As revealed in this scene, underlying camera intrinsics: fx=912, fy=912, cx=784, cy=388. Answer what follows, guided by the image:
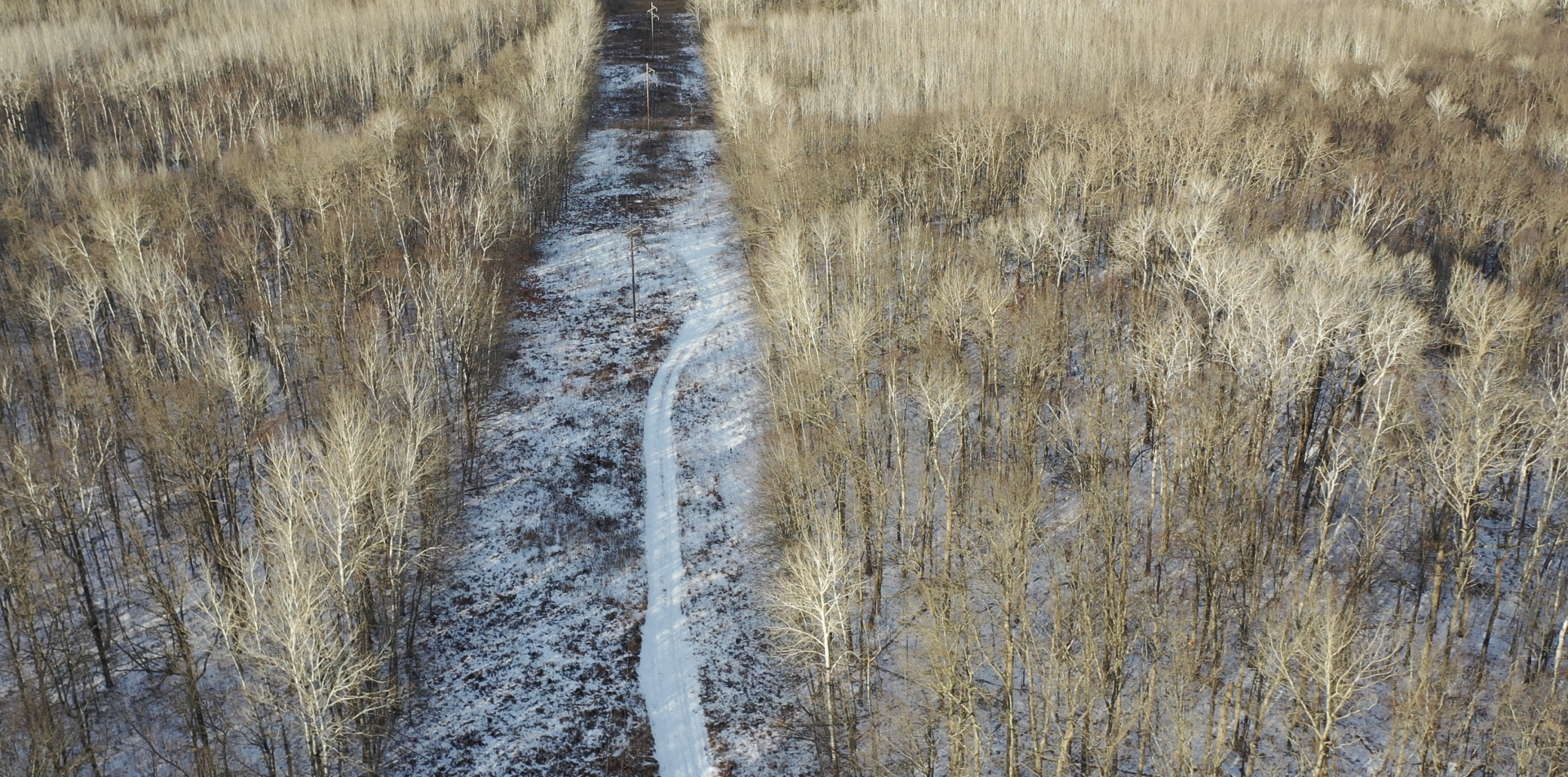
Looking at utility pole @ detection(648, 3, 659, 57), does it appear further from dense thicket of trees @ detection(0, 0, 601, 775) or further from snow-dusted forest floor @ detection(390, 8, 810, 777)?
snow-dusted forest floor @ detection(390, 8, 810, 777)

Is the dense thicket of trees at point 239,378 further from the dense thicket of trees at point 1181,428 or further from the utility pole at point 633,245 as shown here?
the dense thicket of trees at point 1181,428

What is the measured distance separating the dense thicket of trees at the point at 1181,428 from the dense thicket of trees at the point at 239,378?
15.3 m

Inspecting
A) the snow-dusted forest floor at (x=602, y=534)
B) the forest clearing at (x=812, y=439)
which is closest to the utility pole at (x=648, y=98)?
the forest clearing at (x=812, y=439)

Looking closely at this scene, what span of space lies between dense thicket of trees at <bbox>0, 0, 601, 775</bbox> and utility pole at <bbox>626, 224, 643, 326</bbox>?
6876mm

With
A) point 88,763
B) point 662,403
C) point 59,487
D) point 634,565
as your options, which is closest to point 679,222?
point 662,403

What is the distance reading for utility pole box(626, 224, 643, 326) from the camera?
198ft

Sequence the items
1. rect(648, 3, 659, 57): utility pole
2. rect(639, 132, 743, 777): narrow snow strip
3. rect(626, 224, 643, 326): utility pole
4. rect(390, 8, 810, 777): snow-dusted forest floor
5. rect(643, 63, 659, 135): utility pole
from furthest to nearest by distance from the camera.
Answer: rect(648, 3, 659, 57): utility pole, rect(643, 63, 659, 135): utility pole, rect(626, 224, 643, 326): utility pole, rect(639, 132, 743, 777): narrow snow strip, rect(390, 8, 810, 777): snow-dusted forest floor

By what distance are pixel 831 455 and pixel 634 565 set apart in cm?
1056

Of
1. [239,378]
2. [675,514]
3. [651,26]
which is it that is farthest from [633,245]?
[651,26]

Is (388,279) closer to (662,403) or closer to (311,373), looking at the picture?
(311,373)

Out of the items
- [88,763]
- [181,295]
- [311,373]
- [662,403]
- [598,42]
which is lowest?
[88,763]

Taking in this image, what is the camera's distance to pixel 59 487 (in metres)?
32.1

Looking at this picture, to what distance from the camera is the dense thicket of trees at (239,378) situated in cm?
2933

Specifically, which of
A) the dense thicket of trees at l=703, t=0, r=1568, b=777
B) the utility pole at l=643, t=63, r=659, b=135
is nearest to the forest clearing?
the dense thicket of trees at l=703, t=0, r=1568, b=777
